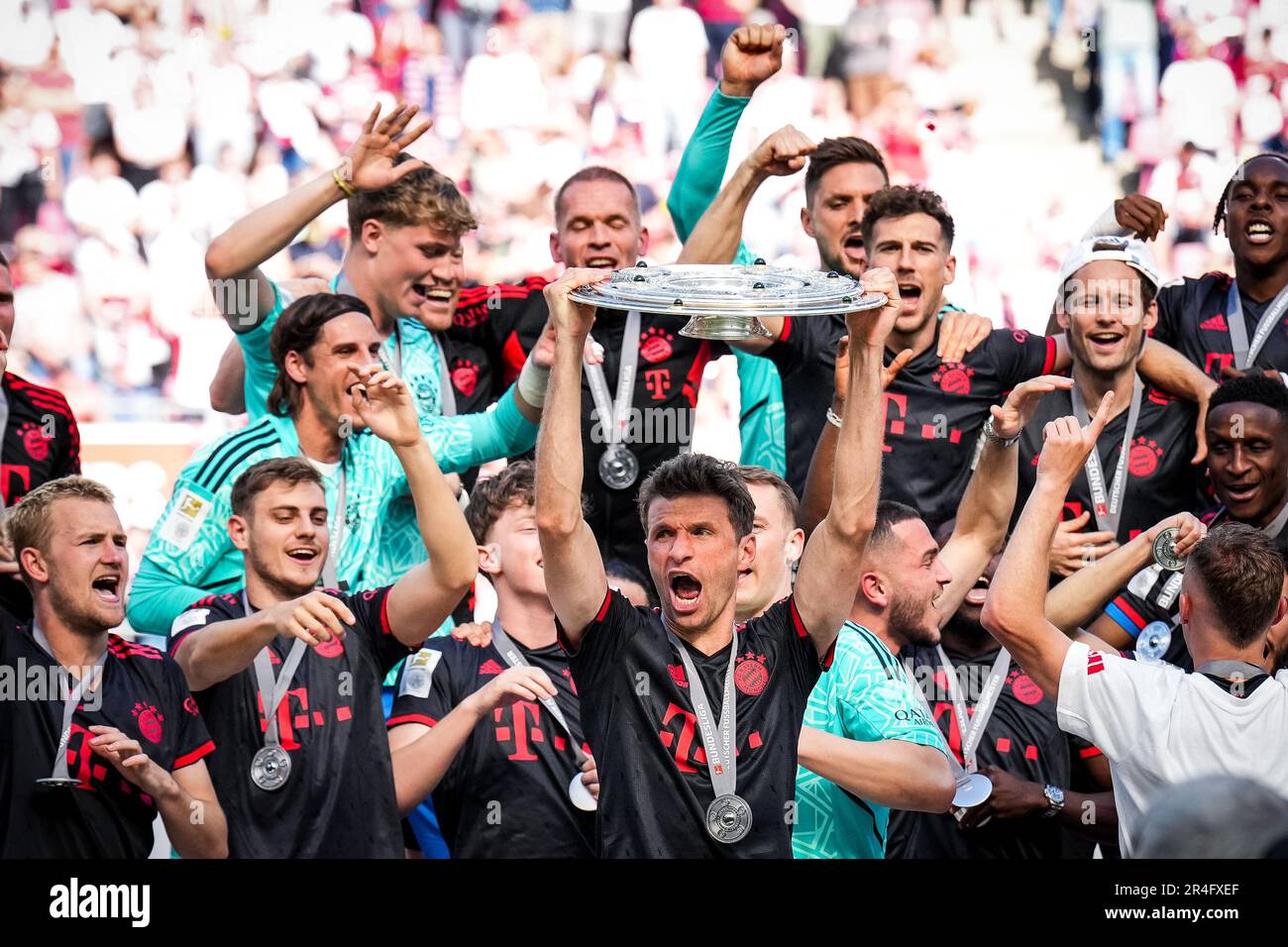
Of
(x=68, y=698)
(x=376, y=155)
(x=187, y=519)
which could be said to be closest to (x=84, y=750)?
(x=68, y=698)

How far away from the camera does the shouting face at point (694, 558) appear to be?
13.6ft

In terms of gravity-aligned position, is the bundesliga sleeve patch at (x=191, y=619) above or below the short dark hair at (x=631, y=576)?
above

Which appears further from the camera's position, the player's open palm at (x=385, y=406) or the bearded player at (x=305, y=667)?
the bearded player at (x=305, y=667)

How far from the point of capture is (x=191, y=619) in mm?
4750

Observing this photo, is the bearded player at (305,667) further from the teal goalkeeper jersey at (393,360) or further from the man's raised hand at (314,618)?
the teal goalkeeper jersey at (393,360)

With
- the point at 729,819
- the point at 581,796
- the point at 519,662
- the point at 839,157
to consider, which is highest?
the point at 839,157

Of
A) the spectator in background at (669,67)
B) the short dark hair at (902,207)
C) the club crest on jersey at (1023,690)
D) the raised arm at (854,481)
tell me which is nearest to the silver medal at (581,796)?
the raised arm at (854,481)

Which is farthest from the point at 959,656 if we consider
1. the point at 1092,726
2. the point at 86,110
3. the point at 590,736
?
the point at 86,110

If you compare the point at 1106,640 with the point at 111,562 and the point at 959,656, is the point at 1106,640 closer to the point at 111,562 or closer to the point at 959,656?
the point at 959,656

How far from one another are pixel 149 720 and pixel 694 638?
51.6 inches

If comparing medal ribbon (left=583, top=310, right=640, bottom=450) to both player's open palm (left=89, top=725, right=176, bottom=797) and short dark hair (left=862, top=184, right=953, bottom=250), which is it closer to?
short dark hair (left=862, top=184, right=953, bottom=250)

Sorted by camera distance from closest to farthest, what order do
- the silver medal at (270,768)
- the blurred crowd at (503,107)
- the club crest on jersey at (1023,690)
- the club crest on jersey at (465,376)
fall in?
the silver medal at (270,768)
the club crest on jersey at (1023,690)
the club crest on jersey at (465,376)
the blurred crowd at (503,107)

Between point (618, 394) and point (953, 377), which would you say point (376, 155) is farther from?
point (953, 377)

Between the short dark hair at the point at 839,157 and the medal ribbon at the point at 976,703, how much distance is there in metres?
1.88
